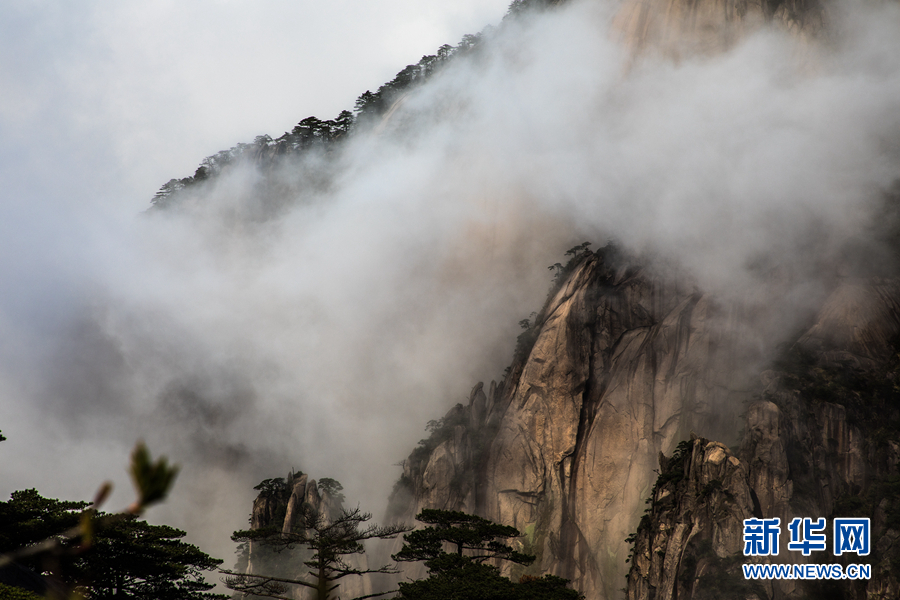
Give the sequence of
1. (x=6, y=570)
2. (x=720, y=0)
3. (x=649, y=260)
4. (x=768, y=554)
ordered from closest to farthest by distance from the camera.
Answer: (x=6, y=570) < (x=768, y=554) < (x=649, y=260) < (x=720, y=0)

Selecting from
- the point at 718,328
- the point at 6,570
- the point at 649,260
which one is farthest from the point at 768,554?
the point at 6,570

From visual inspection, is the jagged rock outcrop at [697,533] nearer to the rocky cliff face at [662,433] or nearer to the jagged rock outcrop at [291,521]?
the rocky cliff face at [662,433]

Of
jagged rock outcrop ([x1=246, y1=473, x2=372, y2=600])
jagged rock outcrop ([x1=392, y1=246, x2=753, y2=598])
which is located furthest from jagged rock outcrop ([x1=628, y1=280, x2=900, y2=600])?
jagged rock outcrop ([x1=246, y1=473, x2=372, y2=600])

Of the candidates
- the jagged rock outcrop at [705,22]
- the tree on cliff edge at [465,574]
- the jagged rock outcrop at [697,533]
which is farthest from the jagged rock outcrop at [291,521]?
the jagged rock outcrop at [705,22]

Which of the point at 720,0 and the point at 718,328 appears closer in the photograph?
the point at 718,328

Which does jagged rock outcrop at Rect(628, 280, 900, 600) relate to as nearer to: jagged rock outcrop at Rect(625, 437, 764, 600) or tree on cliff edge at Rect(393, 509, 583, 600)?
jagged rock outcrop at Rect(625, 437, 764, 600)

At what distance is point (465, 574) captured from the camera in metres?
27.6

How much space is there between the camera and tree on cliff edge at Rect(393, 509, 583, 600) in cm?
2564

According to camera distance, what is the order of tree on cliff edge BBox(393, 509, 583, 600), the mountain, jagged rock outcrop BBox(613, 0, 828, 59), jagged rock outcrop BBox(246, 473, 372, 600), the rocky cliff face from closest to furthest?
tree on cliff edge BBox(393, 509, 583, 600)
the mountain
the rocky cliff face
jagged rock outcrop BBox(246, 473, 372, 600)
jagged rock outcrop BBox(613, 0, 828, 59)

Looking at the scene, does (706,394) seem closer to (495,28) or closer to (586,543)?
(586,543)

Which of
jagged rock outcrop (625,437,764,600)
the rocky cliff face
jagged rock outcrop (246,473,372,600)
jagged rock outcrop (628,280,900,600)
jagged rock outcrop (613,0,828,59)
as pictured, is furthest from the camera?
jagged rock outcrop (613,0,828,59)

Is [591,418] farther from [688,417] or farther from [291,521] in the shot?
[291,521]

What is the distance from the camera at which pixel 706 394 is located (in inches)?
1777

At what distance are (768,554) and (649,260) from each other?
2172cm
